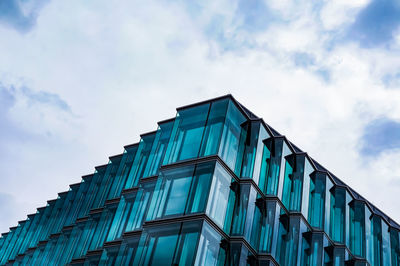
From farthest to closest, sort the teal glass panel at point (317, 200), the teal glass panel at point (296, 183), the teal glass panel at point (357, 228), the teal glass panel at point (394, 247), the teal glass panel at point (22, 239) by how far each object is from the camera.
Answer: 1. the teal glass panel at point (22, 239)
2. the teal glass panel at point (394, 247)
3. the teal glass panel at point (357, 228)
4. the teal glass panel at point (317, 200)
5. the teal glass panel at point (296, 183)

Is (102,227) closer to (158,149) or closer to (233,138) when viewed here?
(158,149)

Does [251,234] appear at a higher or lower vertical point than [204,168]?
lower

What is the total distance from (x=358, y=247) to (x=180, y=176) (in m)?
16.1

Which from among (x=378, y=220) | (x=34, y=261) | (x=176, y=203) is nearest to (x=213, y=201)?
(x=176, y=203)

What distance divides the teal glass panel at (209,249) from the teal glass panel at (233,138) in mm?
4486

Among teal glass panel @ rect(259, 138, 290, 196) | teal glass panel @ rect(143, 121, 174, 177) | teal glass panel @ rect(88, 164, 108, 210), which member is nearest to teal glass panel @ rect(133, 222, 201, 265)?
teal glass panel @ rect(143, 121, 174, 177)

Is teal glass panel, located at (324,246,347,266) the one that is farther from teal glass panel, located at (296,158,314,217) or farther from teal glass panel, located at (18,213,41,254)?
teal glass panel, located at (18,213,41,254)

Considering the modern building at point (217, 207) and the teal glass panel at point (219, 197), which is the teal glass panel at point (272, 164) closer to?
the modern building at point (217, 207)

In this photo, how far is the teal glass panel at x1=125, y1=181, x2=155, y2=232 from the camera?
2920 cm

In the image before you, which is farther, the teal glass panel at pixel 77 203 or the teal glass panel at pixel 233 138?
the teal glass panel at pixel 77 203

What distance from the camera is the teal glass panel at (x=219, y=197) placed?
26.9 metres

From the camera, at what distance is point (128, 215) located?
31547 mm

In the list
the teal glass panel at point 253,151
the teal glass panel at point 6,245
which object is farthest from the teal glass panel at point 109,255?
the teal glass panel at point 6,245

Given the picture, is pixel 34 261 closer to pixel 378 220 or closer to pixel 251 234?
pixel 251 234
